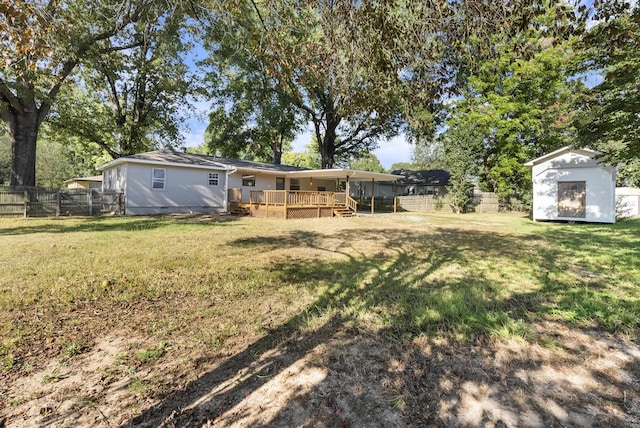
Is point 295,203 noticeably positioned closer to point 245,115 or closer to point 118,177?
point 118,177

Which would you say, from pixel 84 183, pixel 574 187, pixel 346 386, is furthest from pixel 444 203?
pixel 84 183

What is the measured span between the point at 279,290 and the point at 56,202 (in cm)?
1389

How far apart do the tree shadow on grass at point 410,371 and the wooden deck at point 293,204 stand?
36.7 ft

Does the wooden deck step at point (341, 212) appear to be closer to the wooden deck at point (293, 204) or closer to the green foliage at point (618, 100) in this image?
the wooden deck at point (293, 204)

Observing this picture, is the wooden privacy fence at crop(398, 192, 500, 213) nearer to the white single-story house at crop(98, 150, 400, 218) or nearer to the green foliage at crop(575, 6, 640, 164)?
the white single-story house at crop(98, 150, 400, 218)

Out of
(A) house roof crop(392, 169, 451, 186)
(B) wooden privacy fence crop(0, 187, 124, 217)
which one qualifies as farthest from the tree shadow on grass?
(A) house roof crop(392, 169, 451, 186)

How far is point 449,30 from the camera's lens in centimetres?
338

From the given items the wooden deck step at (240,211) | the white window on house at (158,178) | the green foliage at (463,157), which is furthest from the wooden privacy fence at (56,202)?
the green foliage at (463,157)

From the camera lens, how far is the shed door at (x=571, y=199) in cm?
1375

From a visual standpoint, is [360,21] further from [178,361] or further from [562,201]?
[562,201]

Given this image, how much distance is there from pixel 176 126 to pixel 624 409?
26.6 m

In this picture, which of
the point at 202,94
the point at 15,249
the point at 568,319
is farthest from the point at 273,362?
the point at 202,94

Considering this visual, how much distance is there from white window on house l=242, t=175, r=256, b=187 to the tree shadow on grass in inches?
608

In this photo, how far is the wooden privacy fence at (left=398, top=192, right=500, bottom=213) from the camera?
22.4 meters
